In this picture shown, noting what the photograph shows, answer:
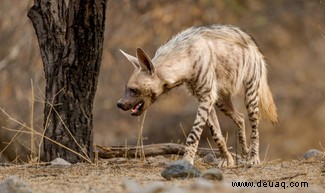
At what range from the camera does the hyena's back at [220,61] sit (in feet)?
20.4

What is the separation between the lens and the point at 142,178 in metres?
5.14

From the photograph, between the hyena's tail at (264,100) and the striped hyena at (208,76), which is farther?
the hyena's tail at (264,100)

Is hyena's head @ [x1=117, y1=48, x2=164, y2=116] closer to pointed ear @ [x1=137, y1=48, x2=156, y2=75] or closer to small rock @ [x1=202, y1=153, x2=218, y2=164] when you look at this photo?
pointed ear @ [x1=137, y1=48, x2=156, y2=75]

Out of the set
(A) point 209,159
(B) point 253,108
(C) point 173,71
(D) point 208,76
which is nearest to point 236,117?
(B) point 253,108

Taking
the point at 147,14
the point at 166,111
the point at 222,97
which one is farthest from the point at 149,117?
the point at 222,97

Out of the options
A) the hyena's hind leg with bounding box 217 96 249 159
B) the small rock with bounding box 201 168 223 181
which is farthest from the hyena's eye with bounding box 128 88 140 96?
the small rock with bounding box 201 168 223 181

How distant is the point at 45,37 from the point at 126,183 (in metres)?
2.71

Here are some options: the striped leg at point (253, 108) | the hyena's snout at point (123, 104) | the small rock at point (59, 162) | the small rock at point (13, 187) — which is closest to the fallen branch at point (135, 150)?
the striped leg at point (253, 108)

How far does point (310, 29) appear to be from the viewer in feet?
37.7

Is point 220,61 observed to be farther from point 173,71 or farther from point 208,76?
point 173,71

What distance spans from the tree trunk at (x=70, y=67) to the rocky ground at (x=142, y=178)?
0.24 meters

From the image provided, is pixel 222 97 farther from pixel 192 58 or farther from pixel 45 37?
pixel 45 37

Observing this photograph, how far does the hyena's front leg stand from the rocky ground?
0.73ft

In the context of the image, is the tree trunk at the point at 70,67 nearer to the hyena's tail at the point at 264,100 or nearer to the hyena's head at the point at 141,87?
the hyena's head at the point at 141,87
